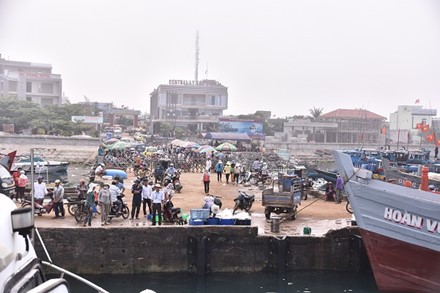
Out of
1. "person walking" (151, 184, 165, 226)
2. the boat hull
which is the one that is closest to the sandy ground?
"person walking" (151, 184, 165, 226)

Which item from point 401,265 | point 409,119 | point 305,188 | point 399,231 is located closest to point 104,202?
point 399,231

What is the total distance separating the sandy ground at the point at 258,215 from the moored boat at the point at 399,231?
2.28 m

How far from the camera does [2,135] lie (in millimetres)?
51031

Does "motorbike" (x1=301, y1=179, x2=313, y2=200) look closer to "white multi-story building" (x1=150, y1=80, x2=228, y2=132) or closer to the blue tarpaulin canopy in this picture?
A: the blue tarpaulin canopy

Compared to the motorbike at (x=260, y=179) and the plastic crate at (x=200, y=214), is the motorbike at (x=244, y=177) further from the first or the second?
the plastic crate at (x=200, y=214)

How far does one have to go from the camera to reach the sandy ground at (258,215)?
14.7 metres

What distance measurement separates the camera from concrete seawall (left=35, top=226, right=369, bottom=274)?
44.0 feet

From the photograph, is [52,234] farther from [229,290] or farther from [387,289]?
[387,289]

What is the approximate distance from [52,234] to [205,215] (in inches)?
156

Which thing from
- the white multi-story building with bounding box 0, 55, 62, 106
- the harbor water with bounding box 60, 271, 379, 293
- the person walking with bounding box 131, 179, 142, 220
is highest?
the white multi-story building with bounding box 0, 55, 62, 106

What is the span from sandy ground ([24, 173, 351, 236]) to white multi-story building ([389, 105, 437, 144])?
62962mm

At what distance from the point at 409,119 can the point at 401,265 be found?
77431 mm

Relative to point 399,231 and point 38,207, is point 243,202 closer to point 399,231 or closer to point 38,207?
point 399,231

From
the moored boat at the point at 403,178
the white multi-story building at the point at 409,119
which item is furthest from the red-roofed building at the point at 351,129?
the moored boat at the point at 403,178
